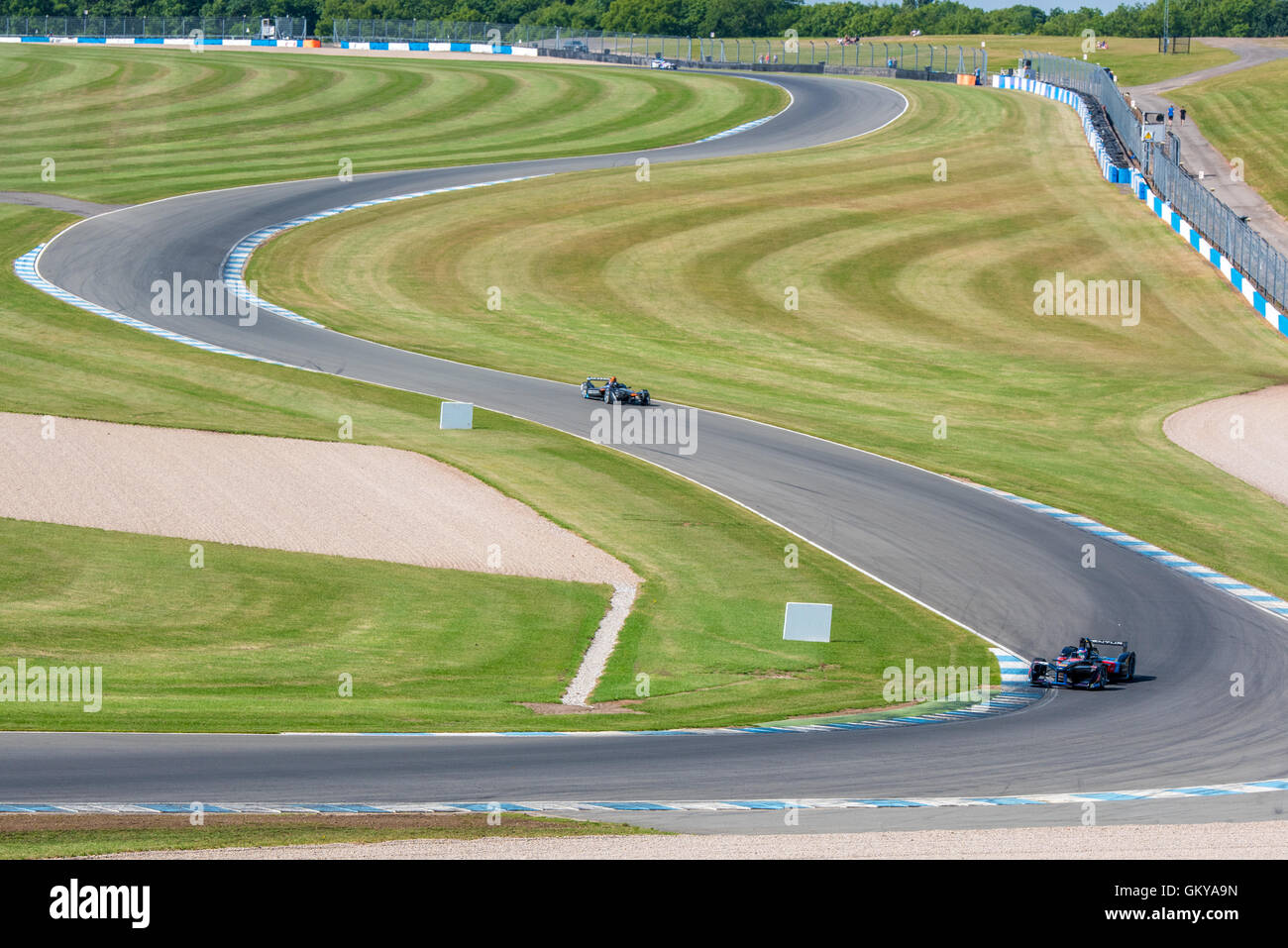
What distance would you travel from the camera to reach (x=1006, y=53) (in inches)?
5556

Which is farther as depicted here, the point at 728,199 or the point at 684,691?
the point at 728,199

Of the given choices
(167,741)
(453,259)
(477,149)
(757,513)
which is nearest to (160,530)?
(167,741)

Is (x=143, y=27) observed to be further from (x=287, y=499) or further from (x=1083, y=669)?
(x=1083, y=669)

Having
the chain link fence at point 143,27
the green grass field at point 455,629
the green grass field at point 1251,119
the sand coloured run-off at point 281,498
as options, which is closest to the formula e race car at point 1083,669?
the green grass field at point 455,629

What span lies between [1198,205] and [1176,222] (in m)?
1.64

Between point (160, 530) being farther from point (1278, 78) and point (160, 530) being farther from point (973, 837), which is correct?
point (1278, 78)

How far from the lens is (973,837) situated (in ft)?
49.1

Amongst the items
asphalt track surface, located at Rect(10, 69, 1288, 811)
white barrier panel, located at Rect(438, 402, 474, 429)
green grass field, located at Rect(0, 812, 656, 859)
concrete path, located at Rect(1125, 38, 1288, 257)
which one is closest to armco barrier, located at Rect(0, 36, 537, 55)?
concrete path, located at Rect(1125, 38, 1288, 257)

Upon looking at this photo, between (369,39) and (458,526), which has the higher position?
(369,39)

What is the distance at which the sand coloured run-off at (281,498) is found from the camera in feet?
88.1

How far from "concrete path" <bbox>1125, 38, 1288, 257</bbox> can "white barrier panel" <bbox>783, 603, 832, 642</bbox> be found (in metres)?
43.7

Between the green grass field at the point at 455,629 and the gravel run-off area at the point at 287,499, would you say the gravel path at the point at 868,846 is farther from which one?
the gravel run-off area at the point at 287,499

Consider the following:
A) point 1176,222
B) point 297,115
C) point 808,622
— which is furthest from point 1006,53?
point 808,622
